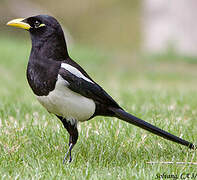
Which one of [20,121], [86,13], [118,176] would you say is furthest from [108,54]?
[86,13]

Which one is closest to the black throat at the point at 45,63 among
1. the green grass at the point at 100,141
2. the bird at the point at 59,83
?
the bird at the point at 59,83

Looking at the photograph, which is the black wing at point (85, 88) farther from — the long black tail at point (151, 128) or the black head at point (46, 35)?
the black head at point (46, 35)

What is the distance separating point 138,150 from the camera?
357 centimetres

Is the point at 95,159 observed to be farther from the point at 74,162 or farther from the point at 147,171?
the point at 147,171

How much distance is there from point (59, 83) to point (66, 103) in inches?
6.8

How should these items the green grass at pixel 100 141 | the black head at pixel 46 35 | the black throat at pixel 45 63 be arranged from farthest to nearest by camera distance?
1. the black head at pixel 46 35
2. the black throat at pixel 45 63
3. the green grass at pixel 100 141

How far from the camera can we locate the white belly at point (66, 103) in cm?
316

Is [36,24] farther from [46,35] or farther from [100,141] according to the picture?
[100,141]

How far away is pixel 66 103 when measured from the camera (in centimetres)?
320

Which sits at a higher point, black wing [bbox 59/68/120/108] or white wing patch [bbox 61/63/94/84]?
white wing patch [bbox 61/63/94/84]

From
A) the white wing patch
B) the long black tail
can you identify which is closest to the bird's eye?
the white wing patch

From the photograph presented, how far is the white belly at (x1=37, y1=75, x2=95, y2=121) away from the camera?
10.4ft

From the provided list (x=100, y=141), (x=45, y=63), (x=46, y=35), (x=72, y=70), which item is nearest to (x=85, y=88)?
(x=72, y=70)

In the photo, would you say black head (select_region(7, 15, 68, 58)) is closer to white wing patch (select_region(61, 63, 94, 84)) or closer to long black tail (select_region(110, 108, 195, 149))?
white wing patch (select_region(61, 63, 94, 84))
